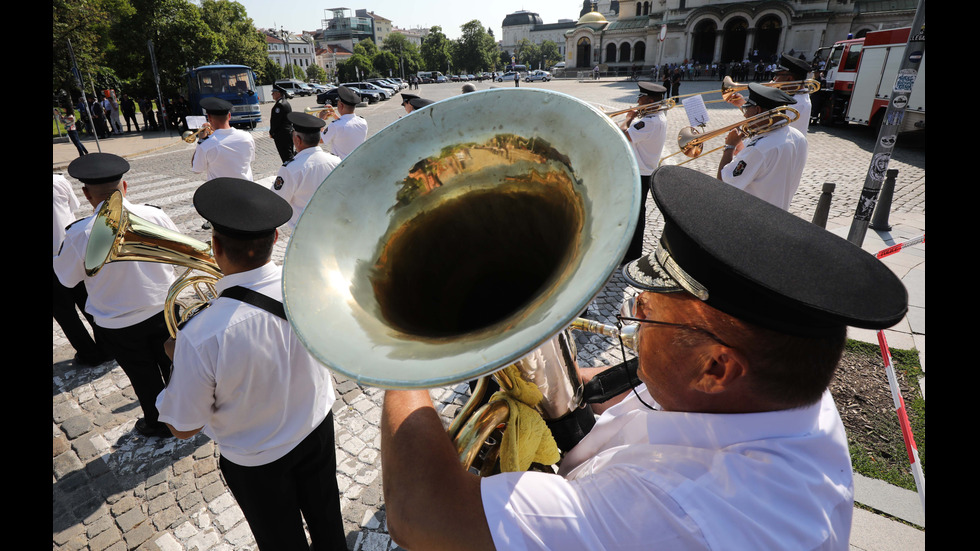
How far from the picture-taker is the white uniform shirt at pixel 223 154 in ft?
19.0

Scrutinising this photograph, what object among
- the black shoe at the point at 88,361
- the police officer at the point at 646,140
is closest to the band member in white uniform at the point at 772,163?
the police officer at the point at 646,140

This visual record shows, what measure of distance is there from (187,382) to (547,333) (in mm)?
1660

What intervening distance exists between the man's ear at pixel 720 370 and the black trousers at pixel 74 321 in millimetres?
4865

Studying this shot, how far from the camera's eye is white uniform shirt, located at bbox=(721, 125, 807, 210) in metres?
4.24

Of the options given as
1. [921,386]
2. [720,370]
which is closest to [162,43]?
[720,370]

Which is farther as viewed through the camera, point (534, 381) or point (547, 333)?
point (534, 381)

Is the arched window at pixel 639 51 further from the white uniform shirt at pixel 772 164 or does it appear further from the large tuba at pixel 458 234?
the large tuba at pixel 458 234

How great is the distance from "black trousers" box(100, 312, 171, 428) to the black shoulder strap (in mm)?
1700

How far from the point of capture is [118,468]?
3.12 metres

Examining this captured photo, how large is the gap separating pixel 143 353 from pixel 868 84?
19.5 metres

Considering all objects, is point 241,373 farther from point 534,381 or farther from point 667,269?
point 667,269

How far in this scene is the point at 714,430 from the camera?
0.98 m

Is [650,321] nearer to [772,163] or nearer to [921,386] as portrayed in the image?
[921,386]
